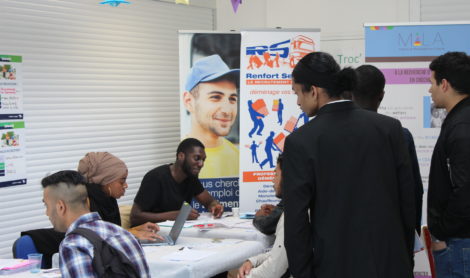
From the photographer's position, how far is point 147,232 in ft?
12.9

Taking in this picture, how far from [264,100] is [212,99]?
1.81ft

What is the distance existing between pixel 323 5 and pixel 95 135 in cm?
296

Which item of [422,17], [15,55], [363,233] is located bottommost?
[363,233]

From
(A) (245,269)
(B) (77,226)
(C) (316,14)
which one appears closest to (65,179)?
(B) (77,226)

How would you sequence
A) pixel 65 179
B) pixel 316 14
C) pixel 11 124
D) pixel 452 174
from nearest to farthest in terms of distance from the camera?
pixel 65 179 < pixel 452 174 < pixel 11 124 < pixel 316 14

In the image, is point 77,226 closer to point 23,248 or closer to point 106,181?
point 23,248

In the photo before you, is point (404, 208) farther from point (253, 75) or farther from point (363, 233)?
point (253, 75)

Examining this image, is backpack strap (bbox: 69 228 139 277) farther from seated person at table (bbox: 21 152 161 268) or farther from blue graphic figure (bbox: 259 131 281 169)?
blue graphic figure (bbox: 259 131 281 169)

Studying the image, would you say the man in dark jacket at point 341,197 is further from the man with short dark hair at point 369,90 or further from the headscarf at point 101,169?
the headscarf at point 101,169

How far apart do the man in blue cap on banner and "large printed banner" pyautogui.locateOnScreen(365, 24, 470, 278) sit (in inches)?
58.6

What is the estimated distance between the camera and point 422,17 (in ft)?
21.8

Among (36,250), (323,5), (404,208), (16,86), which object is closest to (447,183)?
(404,208)

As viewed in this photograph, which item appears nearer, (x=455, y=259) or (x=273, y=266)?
(x=455, y=259)

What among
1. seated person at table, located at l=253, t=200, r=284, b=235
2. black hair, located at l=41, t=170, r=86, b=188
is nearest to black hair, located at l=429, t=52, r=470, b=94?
seated person at table, located at l=253, t=200, r=284, b=235
